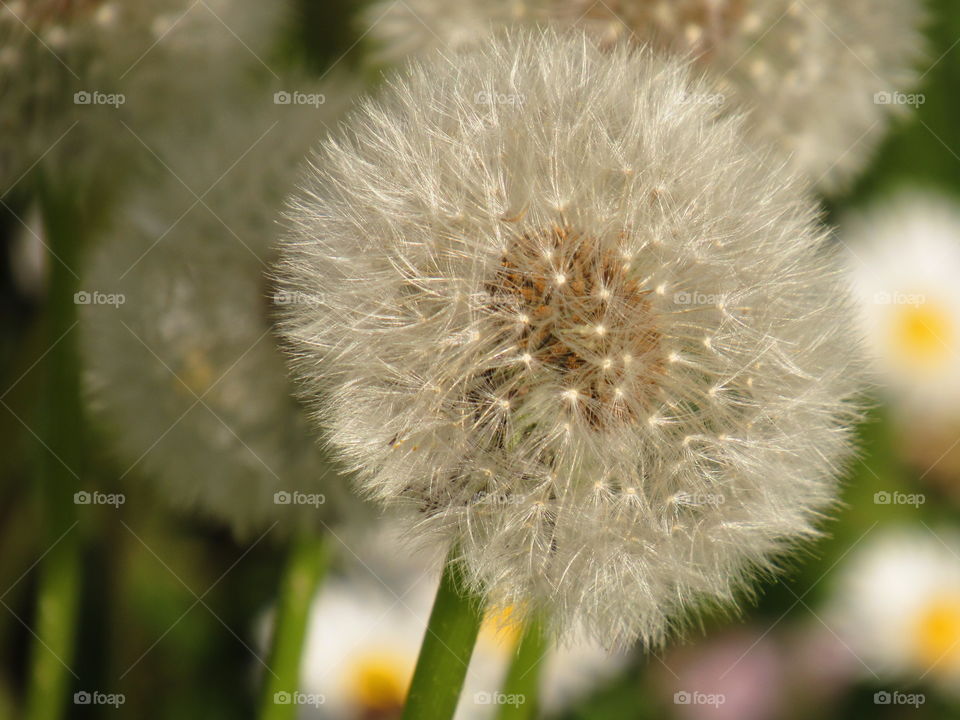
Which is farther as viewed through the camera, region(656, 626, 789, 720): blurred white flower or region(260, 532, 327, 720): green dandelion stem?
region(656, 626, 789, 720): blurred white flower

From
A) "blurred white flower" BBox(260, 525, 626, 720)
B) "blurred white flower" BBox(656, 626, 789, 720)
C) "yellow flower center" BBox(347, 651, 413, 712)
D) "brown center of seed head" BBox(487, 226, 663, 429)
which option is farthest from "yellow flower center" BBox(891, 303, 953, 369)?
"brown center of seed head" BBox(487, 226, 663, 429)

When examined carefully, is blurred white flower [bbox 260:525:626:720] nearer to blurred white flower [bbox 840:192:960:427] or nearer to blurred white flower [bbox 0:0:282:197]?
blurred white flower [bbox 0:0:282:197]

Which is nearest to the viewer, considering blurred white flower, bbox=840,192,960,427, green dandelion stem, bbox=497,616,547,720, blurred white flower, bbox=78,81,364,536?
green dandelion stem, bbox=497,616,547,720

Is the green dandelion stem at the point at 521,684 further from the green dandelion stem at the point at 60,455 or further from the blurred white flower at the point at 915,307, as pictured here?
the blurred white flower at the point at 915,307

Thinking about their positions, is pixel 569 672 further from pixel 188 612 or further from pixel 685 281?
pixel 685 281

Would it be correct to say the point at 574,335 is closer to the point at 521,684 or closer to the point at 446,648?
the point at 446,648

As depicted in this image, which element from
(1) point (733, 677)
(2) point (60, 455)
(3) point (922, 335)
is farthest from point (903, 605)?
(2) point (60, 455)

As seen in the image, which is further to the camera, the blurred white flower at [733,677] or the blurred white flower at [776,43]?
the blurred white flower at [733,677]

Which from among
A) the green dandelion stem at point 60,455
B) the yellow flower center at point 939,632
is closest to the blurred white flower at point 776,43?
the green dandelion stem at point 60,455
